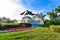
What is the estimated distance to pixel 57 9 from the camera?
1446 inches

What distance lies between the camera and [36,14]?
5481cm

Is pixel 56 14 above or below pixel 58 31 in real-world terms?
above

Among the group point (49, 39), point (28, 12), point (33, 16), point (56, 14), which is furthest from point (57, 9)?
point (49, 39)

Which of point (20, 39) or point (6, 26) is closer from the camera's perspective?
point (20, 39)

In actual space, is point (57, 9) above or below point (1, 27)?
above

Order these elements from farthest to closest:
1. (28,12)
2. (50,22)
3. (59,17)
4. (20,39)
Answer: (28,12) → (59,17) → (50,22) → (20,39)

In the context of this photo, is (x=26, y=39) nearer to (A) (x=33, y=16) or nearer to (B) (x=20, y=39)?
(B) (x=20, y=39)

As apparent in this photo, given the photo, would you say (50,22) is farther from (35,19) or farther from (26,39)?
(26,39)

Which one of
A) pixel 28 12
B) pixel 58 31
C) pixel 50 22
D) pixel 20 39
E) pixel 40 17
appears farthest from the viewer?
pixel 40 17

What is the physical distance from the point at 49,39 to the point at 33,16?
35.6 meters

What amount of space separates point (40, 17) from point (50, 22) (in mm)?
19596

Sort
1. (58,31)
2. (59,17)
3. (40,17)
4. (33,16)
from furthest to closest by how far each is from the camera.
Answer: (40,17), (33,16), (59,17), (58,31)

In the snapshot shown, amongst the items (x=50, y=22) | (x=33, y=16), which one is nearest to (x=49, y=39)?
(x=50, y=22)

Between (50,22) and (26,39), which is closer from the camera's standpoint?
(26,39)
